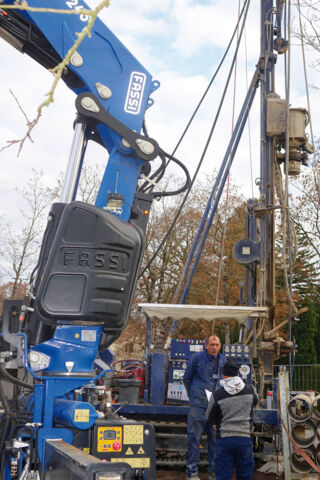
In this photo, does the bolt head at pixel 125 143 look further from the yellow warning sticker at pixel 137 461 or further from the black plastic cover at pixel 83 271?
the yellow warning sticker at pixel 137 461

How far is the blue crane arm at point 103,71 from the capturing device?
613 cm

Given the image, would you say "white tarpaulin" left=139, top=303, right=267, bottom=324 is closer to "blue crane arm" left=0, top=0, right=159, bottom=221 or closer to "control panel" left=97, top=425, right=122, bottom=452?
"blue crane arm" left=0, top=0, right=159, bottom=221

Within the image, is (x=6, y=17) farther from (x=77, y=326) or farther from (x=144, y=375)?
(x=144, y=375)

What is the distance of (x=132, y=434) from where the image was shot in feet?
15.3

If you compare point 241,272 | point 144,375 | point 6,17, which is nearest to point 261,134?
point 144,375

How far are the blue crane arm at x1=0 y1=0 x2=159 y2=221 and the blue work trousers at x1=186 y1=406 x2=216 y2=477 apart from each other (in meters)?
3.32

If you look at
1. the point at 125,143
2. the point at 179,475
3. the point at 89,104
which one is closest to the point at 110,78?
the point at 89,104

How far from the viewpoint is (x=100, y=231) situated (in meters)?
5.52

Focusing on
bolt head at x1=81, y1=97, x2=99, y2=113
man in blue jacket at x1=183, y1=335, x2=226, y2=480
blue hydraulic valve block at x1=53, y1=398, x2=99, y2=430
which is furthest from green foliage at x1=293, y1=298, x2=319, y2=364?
blue hydraulic valve block at x1=53, y1=398, x2=99, y2=430

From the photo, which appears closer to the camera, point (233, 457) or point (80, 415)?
point (80, 415)

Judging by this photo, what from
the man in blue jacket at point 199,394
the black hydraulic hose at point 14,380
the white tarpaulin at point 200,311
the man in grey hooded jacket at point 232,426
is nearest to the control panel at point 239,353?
the white tarpaulin at point 200,311

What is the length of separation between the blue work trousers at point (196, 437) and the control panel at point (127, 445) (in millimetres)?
3556

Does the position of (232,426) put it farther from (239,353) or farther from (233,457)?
(239,353)

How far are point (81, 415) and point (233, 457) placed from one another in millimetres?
2224
